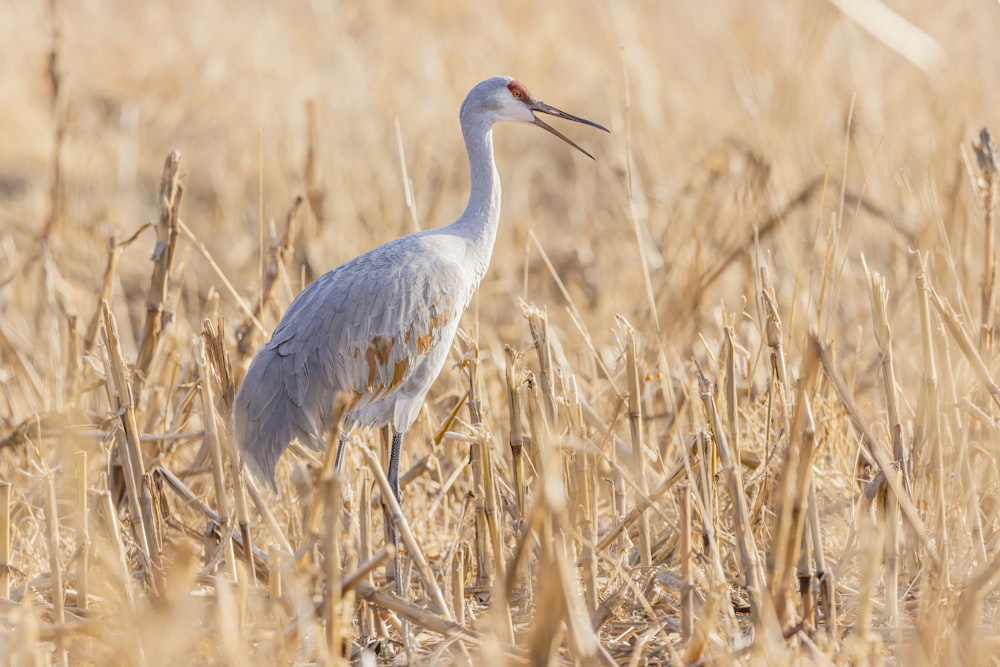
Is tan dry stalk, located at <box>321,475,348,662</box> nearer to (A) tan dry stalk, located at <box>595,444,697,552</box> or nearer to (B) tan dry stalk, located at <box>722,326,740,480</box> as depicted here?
(A) tan dry stalk, located at <box>595,444,697,552</box>

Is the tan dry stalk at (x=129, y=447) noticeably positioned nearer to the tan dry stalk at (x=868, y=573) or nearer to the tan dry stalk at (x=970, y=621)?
the tan dry stalk at (x=868, y=573)

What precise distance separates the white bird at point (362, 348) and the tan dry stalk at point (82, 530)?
0.60m

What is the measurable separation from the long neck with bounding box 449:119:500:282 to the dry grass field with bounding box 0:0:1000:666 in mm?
214

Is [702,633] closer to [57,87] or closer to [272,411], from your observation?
[272,411]

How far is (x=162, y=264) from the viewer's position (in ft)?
11.0

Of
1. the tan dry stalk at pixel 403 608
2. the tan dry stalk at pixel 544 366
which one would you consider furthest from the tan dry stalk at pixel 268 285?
the tan dry stalk at pixel 403 608

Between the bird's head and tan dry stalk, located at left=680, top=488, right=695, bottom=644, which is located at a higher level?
the bird's head

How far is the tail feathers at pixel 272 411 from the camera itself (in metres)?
3.12

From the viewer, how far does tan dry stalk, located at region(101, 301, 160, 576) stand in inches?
101

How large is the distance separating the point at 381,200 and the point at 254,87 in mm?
2165

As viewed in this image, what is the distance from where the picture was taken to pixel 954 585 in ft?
8.16

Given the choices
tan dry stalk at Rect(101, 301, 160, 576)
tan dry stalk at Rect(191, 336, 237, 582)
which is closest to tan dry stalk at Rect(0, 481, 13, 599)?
tan dry stalk at Rect(101, 301, 160, 576)

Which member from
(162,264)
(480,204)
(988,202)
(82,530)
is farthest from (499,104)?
(82,530)

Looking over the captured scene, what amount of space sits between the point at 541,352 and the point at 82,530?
1026 millimetres
